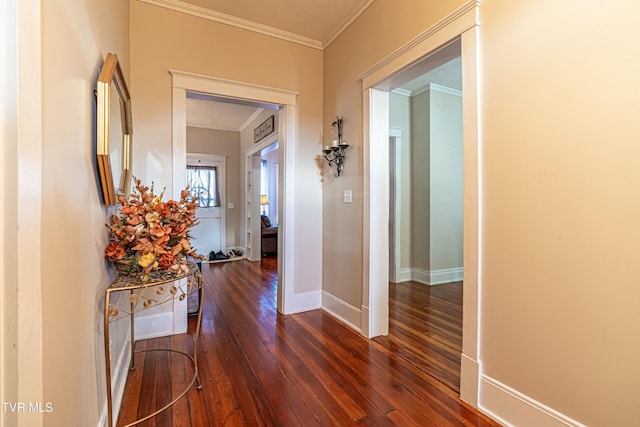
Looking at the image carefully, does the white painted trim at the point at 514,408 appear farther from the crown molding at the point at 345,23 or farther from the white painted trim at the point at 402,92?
the white painted trim at the point at 402,92

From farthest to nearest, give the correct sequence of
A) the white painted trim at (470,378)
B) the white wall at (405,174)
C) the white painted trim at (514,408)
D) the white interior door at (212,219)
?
1. the white interior door at (212,219)
2. the white wall at (405,174)
3. the white painted trim at (470,378)
4. the white painted trim at (514,408)

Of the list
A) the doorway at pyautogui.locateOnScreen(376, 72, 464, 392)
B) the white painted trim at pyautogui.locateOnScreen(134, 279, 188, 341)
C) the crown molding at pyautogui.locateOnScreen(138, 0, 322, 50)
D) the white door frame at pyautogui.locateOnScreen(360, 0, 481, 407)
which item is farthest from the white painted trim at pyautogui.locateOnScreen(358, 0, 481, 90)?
the white painted trim at pyautogui.locateOnScreen(134, 279, 188, 341)

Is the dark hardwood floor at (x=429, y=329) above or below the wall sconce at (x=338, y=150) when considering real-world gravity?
below

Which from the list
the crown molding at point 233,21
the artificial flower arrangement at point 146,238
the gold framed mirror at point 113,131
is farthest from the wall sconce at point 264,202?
the artificial flower arrangement at point 146,238

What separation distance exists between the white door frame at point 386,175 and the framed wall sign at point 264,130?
251 centimetres

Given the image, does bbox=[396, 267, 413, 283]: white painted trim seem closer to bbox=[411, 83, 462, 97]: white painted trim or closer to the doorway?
the doorway

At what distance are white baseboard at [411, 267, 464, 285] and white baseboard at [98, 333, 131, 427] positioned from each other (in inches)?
141

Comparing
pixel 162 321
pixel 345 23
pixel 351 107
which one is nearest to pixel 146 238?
pixel 162 321

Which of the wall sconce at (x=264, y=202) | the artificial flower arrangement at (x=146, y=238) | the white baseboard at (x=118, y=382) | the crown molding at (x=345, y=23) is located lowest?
the white baseboard at (x=118, y=382)

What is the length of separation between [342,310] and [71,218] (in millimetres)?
2287

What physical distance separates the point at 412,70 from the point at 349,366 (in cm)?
215

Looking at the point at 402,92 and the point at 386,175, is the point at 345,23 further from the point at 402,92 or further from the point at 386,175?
the point at 402,92

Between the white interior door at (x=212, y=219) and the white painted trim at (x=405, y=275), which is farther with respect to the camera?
the white interior door at (x=212, y=219)

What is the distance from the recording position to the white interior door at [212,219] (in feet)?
20.1
